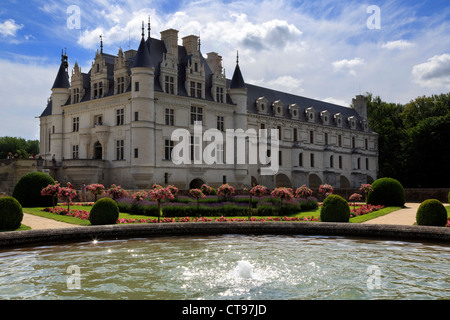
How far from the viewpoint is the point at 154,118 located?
37125mm

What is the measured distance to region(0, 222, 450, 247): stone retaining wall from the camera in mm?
13359

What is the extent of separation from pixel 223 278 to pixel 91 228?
7121mm

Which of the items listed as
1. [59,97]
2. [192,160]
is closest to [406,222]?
[192,160]

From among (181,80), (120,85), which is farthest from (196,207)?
(181,80)

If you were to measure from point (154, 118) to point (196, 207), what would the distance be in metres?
17.3

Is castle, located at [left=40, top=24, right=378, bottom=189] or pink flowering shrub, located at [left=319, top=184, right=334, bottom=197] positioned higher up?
castle, located at [left=40, top=24, right=378, bottom=189]

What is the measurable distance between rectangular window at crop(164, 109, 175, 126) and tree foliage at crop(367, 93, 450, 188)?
31.3m

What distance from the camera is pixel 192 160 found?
39562 millimetres

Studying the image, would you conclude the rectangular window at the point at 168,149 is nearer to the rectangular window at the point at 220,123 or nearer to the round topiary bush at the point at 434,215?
the rectangular window at the point at 220,123

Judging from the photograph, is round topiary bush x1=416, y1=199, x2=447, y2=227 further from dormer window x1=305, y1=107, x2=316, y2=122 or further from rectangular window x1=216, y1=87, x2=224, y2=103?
dormer window x1=305, y1=107, x2=316, y2=122

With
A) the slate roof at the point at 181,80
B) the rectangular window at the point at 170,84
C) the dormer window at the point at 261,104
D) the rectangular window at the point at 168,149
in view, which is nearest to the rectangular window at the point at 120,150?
the rectangular window at the point at 168,149

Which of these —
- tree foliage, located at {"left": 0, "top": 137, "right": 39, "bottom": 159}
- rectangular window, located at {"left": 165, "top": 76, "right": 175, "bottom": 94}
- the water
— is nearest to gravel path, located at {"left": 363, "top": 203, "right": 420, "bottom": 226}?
the water

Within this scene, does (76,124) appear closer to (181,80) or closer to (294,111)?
(181,80)

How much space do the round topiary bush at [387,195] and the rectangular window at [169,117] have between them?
1865cm
